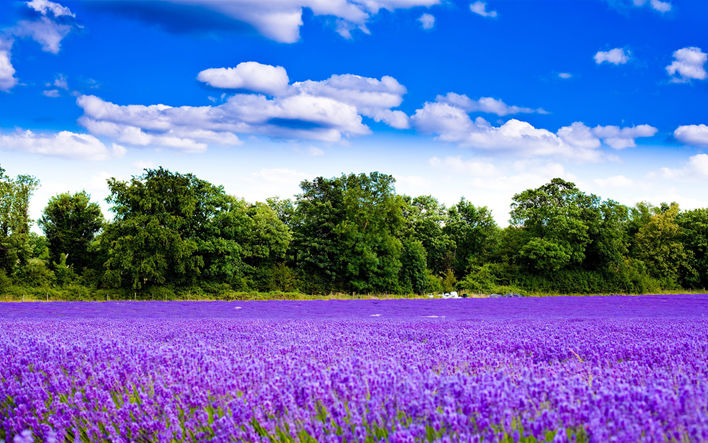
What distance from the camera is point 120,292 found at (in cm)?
2838

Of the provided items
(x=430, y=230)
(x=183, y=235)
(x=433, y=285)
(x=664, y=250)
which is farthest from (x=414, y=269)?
(x=664, y=250)

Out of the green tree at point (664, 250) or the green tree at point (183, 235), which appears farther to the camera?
the green tree at point (664, 250)

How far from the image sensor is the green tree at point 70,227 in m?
37.5

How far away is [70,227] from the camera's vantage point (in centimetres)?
3828

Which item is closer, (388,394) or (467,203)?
(388,394)

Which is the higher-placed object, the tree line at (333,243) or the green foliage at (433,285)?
the tree line at (333,243)

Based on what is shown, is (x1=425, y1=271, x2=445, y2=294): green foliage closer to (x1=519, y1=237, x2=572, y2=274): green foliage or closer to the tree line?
the tree line

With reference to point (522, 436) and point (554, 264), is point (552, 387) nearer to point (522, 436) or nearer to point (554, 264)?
point (522, 436)

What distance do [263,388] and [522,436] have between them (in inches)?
44.3

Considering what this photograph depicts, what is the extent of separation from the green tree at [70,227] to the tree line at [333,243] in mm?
84

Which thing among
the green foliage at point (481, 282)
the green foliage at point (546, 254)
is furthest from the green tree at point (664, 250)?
the green foliage at point (481, 282)

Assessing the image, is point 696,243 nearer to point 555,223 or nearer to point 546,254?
point 555,223

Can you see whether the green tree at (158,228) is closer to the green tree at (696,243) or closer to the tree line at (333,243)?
the tree line at (333,243)

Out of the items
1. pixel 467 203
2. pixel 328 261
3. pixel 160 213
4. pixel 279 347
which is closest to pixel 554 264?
pixel 467 203
